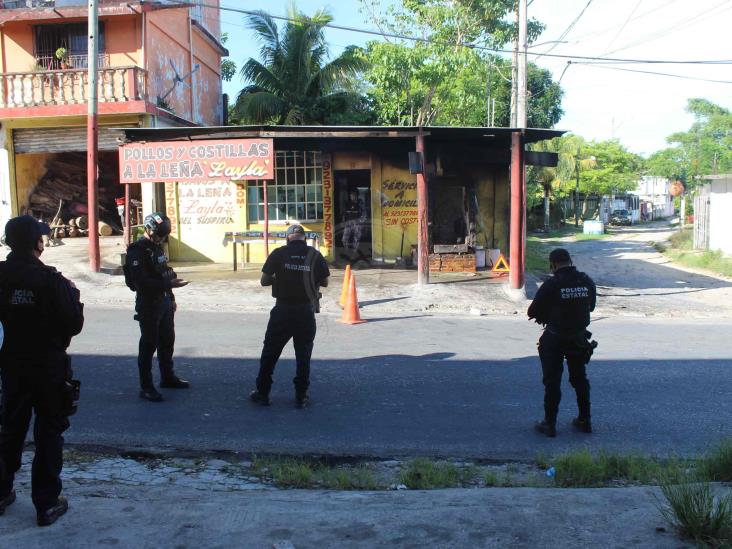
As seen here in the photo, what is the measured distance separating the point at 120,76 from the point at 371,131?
24.6 feet

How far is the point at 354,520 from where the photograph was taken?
12.5 feet

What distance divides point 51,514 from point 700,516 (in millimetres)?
3348

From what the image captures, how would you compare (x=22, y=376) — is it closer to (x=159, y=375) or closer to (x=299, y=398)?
(x=299, y=398)

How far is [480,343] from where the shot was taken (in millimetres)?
9633

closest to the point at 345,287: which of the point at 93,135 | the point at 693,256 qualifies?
the point at 93,135

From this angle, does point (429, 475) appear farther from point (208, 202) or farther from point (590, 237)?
point (590, 237)

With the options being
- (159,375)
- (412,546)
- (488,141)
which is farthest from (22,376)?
(488,141)

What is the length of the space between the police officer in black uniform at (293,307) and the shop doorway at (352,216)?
11077mm

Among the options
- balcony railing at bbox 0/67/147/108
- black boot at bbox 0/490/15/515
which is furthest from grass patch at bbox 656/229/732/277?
black boot at bbox 0/490/15/515

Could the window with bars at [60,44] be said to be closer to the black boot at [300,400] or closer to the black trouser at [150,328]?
the black trouser at [150,328]

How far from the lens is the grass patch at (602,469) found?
4.86m

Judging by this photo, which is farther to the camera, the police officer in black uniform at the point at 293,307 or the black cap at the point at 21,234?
the police officer in black uniform at the point at 293,307

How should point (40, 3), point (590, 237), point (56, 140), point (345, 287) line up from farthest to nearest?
point (590, 237) → point (40, 3) → point (56, 140) → point (345, 287)

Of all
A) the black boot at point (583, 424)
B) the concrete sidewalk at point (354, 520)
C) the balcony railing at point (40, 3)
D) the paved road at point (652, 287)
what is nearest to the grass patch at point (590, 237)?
the paved road at point (652, 287)
